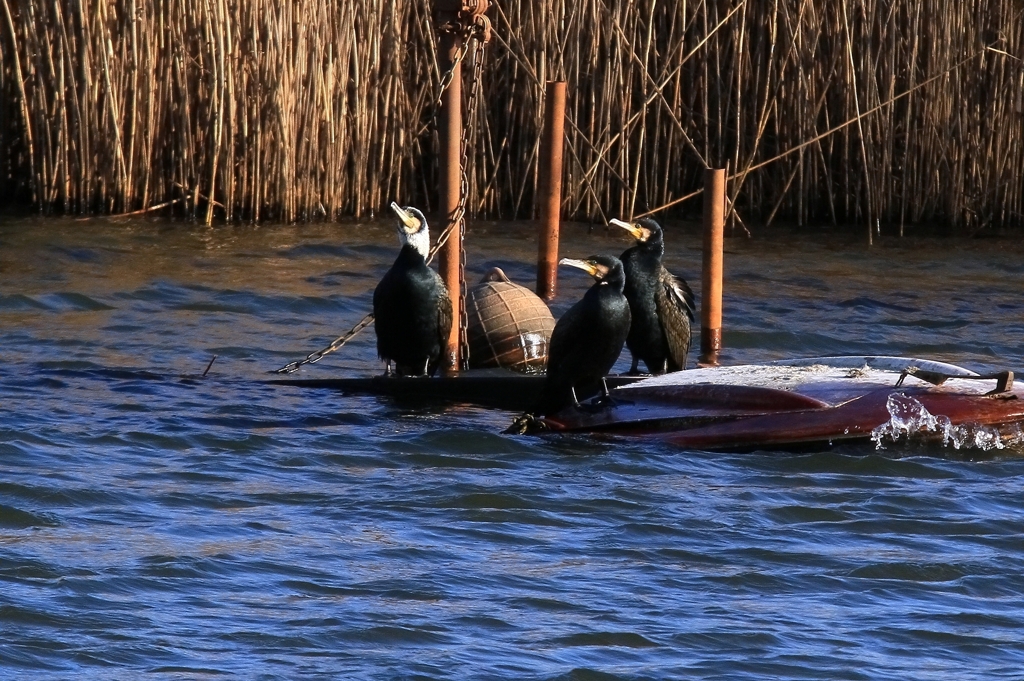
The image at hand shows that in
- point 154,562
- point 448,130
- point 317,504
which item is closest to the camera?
point 154,562

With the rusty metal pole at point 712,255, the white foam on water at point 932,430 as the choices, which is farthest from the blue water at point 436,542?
the rusty metal pole at point 712,255

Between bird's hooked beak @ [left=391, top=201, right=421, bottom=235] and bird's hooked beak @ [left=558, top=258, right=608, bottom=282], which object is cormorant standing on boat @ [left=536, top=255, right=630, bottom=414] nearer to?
bird's hooked beak @ [left=558, top=258, right=608, bottom=282]

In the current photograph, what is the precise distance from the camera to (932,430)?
545cm

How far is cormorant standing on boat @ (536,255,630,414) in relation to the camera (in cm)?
561

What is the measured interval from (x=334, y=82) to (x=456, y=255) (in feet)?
13.5

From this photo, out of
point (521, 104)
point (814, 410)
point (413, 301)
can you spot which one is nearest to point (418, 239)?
point (413, 301)

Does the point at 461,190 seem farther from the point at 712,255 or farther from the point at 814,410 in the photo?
the point at 814,410

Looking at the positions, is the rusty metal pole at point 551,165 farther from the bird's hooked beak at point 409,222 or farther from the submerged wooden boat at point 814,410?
the submerged wooden boat at point 814,410

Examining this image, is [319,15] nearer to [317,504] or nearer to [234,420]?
[234,420]

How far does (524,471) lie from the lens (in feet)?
17.1

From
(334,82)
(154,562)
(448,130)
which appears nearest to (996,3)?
(334,82)

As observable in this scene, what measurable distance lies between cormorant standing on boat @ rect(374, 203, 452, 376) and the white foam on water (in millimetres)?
1981

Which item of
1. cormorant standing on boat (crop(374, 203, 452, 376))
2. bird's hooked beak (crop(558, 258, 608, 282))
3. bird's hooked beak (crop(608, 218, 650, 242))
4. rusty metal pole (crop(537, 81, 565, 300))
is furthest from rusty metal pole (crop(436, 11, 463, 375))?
rusty metal pole (crop(537, 81, 565, 300))

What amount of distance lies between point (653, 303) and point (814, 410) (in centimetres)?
127
